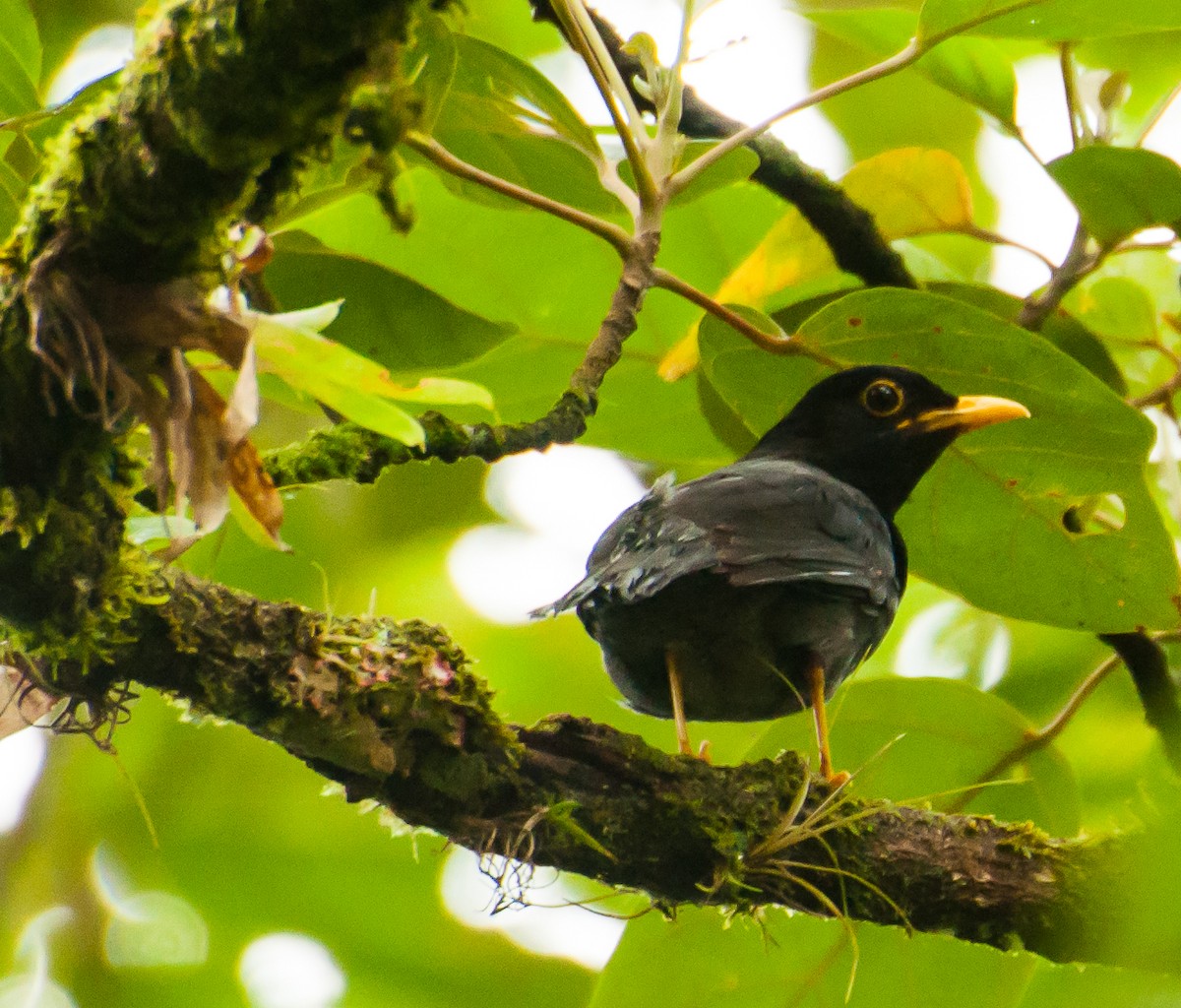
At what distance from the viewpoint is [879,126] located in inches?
267

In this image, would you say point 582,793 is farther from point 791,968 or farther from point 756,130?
point 756,130

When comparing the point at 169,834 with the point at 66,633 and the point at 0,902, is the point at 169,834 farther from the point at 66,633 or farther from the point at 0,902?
the point at 66,633

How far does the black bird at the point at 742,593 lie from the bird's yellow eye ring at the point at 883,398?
0.50 m

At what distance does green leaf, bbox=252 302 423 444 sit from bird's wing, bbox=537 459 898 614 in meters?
1.71

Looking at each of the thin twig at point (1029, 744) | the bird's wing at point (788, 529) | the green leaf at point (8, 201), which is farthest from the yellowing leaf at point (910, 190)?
the green leaf at point (8, 201)

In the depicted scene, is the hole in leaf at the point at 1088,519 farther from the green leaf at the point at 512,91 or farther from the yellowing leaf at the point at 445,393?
the yellowing leaf at the point at 445,393

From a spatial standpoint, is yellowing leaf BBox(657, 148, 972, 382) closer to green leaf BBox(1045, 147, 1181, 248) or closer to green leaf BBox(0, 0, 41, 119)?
green leaf BBox(1045, 147, 1181, 248)

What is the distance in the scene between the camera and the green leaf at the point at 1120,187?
11.6ft

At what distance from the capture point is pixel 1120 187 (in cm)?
362

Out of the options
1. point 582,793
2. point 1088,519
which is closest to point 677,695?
point 582,793

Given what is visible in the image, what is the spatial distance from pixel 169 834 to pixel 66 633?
13.6ft

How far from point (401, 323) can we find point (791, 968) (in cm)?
199

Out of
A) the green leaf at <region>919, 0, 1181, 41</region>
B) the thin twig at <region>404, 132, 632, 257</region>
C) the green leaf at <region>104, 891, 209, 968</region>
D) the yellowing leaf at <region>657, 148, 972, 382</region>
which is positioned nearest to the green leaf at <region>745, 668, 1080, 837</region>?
the yellowing leaf at <region>657, 148, 972, 382</region>

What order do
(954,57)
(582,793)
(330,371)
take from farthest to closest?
(954,57)
(582,793)
(330,371)
